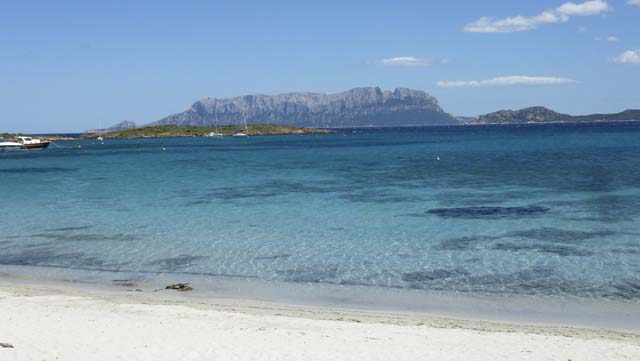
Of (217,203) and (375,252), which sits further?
(217,203)

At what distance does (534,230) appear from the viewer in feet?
100

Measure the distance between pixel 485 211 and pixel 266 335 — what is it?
24346 millimetres

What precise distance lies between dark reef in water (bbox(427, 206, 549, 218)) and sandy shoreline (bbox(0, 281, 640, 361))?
1863 cm

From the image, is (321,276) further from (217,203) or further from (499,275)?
(217,203)

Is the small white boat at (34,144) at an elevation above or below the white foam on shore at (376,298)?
above

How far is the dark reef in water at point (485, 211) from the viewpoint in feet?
116

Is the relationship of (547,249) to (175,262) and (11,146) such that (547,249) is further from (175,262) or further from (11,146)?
(11,146)

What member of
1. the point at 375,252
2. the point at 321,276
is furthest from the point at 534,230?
the point at 321,276

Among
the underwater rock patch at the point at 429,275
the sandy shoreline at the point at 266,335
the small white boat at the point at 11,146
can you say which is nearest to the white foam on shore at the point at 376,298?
the sandy shoreline at the point at 266,335

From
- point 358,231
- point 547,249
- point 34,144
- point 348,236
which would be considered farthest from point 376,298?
point 34,144

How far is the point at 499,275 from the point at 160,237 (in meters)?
16.4

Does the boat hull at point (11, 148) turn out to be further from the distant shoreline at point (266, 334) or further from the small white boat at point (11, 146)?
the distant shoreline at point (266, 334)

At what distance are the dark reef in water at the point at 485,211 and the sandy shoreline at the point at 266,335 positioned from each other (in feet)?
61.1

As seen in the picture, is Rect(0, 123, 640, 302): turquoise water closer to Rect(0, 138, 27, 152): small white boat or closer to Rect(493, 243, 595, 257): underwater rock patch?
Rect(493, 243, 595, 257): underwater rock patch
